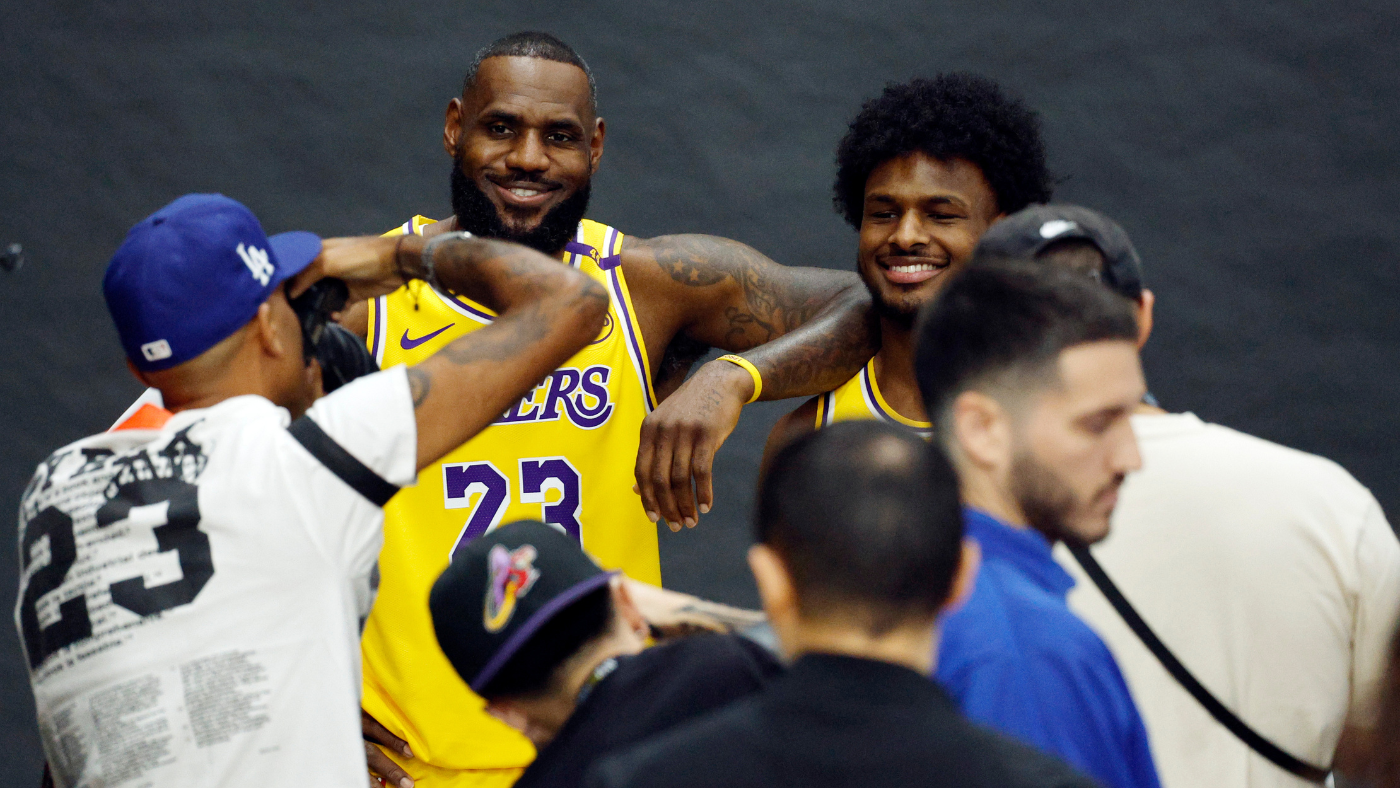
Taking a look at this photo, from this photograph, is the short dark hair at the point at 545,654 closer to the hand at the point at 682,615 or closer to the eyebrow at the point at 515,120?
the hand at the point at 682,615

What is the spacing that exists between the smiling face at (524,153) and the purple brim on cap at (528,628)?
61.8 inches

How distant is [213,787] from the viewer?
5.50ft

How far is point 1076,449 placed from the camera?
4.77 ft

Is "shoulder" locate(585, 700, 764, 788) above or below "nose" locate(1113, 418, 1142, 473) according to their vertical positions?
below

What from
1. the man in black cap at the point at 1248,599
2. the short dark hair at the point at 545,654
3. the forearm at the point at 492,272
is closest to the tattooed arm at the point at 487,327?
the forearm at the point at 492,272

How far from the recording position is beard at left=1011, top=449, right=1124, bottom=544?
4.75 ft

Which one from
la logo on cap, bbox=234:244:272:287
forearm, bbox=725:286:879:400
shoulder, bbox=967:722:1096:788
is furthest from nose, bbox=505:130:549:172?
shoulder, bbox=967:722:1096:788

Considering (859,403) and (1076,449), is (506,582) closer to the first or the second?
(1076,449)

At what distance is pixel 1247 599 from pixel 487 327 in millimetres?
1055

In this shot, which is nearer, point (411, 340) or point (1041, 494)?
point (1041, 494)

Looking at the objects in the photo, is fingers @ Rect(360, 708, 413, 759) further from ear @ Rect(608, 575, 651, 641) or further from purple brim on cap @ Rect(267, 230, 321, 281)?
ear @ Rect(608, 575, 651, 641)

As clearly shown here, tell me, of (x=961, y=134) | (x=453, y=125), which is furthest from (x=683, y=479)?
(x=453, y=125)

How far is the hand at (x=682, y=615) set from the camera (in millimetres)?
1637

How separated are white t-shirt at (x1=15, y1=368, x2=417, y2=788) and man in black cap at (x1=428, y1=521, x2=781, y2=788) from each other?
0.93 feet
